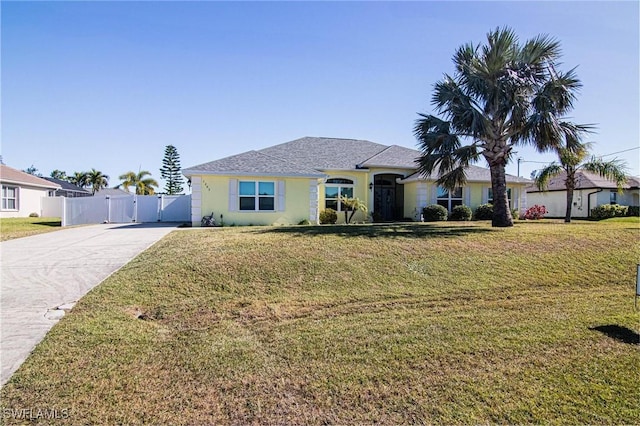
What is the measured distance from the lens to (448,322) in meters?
5.18

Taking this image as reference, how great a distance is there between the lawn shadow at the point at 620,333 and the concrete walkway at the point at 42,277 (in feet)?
24.3

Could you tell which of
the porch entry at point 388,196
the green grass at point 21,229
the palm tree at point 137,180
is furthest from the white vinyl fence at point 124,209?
the palm tree at point 137,180

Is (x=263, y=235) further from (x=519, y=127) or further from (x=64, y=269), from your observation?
(x=519, y=127)

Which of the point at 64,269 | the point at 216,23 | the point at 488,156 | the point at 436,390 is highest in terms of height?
the point at 216,23

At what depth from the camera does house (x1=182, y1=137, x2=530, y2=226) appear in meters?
16.5

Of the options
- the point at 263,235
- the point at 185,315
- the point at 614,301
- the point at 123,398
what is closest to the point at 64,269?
the point at 185,315

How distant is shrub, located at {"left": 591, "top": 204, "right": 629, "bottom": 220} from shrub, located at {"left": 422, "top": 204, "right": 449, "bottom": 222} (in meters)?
15.0

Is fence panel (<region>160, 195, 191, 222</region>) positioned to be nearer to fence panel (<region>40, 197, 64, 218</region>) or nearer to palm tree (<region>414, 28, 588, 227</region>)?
fence panel (<region>40, 197, 64, 218</region>)

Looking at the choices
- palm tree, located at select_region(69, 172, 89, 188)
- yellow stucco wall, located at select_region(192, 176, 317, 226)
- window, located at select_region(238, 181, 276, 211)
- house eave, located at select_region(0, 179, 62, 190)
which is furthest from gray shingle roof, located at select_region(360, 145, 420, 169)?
palm tree, located at select_region(69, 172, 89, 188)

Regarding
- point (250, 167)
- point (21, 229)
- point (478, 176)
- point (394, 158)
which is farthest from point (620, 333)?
point (21, 229)

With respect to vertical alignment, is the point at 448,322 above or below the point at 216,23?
below

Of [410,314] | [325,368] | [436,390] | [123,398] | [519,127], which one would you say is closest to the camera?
[123,398]

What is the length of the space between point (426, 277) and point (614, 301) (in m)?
3.35

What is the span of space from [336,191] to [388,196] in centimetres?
380
